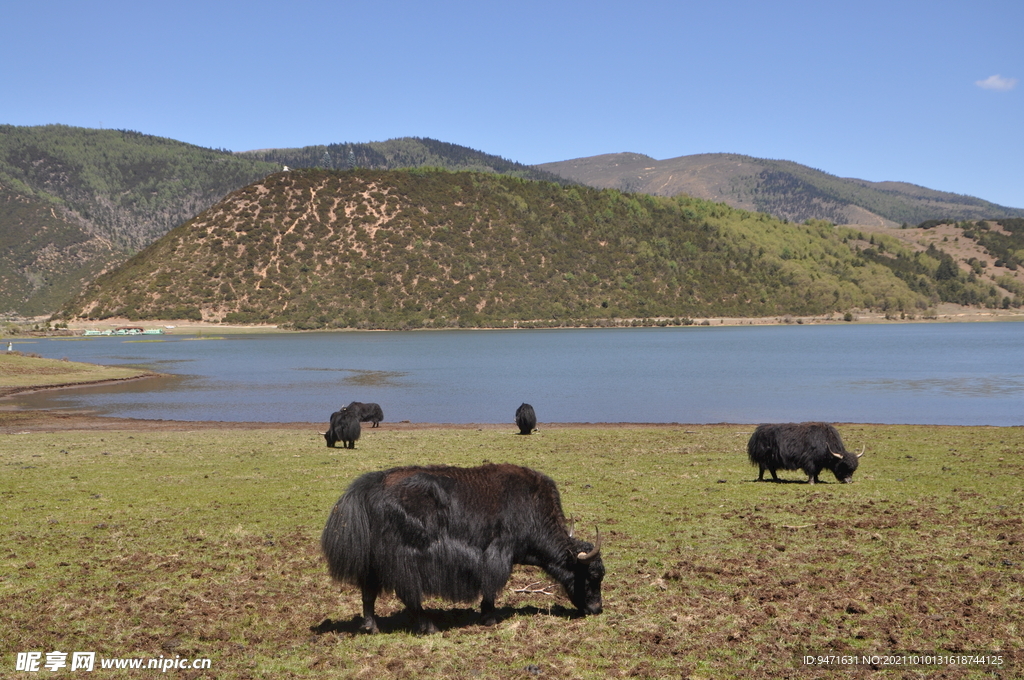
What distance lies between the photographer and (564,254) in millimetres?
147000

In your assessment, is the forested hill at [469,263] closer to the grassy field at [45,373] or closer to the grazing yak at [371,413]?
the grassy field at [45,373]

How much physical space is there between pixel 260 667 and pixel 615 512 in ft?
22.3

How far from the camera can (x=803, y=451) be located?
50.9 ft

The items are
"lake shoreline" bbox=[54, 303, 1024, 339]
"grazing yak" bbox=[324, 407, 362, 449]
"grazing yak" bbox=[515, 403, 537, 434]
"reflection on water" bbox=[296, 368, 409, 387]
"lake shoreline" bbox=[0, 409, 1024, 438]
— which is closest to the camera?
"grazing yak" bbox=[324, 407, 362, 449]

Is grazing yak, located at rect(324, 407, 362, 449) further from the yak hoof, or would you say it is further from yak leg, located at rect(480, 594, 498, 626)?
the yak hoof

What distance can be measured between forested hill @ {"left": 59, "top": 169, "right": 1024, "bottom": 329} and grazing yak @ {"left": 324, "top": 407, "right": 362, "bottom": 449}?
4172 inches

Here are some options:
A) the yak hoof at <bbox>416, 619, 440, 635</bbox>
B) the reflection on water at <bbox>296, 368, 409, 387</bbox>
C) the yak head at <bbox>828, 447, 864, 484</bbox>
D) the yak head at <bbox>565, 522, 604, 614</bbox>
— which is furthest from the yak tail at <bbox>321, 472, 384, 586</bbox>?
the reflection on water at <bbox>296, 368, 409, 387</bbox>

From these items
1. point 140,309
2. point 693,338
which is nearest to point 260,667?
point 693,338

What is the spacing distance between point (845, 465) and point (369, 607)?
1050cm

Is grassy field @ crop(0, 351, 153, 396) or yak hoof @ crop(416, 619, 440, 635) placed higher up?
yak hoof @ crop(416, 619, 440, 635)

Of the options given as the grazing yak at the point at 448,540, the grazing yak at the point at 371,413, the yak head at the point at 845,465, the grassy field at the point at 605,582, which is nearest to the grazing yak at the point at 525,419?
the grazing yak at the point at 371,413

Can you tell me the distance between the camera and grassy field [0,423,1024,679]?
22.4ft

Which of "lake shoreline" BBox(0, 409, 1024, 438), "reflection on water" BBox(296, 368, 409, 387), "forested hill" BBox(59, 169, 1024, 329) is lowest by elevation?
"reflection on water" BBox(296, 368, 409, 387)

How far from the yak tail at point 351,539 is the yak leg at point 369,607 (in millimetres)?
110
